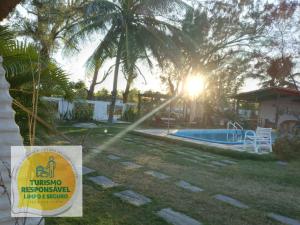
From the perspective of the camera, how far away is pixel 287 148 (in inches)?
336

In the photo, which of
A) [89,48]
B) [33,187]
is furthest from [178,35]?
[33,187]

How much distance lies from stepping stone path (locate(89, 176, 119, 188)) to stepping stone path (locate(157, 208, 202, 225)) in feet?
4.00

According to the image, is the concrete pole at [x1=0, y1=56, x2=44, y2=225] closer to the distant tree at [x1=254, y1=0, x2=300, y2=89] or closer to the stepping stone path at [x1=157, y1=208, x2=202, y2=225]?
the stepping stone path at [x1=157, y1=208, x2=202, y2=225]

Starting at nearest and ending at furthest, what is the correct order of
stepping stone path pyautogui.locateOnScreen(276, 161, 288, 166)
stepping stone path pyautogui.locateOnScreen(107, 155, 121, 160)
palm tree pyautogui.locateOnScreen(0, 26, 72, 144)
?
palm tree pyautogui.locateOnScreen(0, 26, 72, 144), stepping stone path pyautogui.locateOnScreen(107, 155, 121, 160), stepping stone path pyautogui.locateOnScreen(276, 161, 288, 166)

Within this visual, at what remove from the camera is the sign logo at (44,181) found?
176 centimetres

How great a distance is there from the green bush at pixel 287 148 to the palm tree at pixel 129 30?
696 cm

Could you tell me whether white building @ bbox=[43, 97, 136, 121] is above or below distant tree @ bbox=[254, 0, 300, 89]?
below

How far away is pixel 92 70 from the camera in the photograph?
1459 centimetres

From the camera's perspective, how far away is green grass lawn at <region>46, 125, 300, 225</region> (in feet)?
11.6

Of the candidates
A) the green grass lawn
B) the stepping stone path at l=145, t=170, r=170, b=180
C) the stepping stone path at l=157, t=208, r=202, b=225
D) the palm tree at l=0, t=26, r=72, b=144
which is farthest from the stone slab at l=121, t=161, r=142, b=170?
the stepping stone path at l=157, t=208, r=202, b=225

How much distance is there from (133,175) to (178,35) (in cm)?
1085

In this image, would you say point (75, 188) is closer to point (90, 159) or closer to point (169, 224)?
point (169, 224)

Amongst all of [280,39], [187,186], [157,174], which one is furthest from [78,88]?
[280,39]

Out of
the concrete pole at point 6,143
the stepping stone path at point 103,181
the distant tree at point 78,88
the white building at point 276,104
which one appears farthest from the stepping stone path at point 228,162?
the white building at point 276,104
